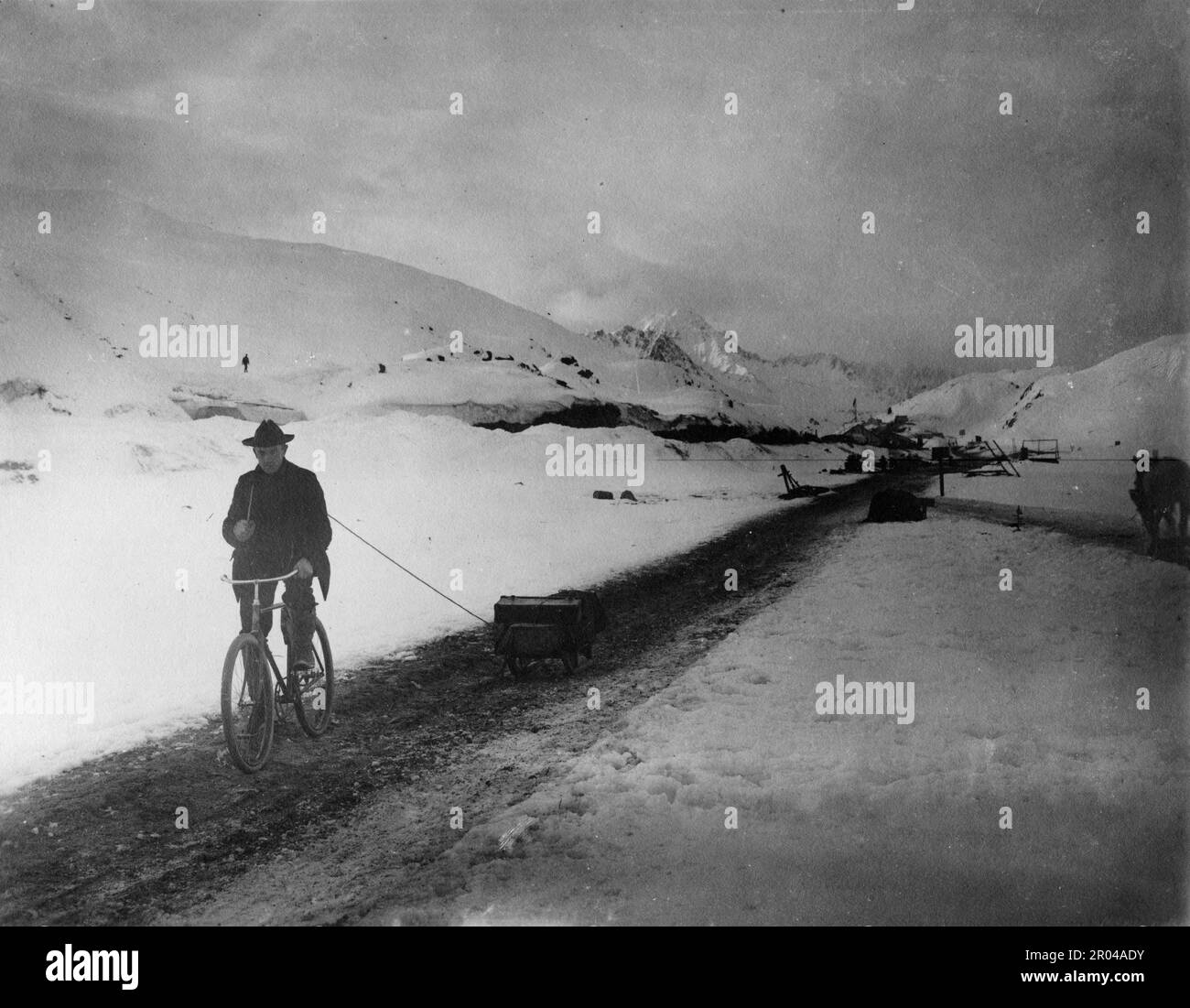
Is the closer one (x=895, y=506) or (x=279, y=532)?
(x=279, y=532)

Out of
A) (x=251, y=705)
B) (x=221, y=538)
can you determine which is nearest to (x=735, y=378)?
(x=221, y=538)

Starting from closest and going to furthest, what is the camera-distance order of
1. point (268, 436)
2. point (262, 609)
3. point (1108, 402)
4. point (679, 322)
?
point (262, 609) → point (268, 436) → point (1108, 402) → point (679, 322)

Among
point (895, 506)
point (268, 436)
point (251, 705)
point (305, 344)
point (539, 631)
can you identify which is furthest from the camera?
point (895, 506)

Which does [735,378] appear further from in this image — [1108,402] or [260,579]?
[260,579]

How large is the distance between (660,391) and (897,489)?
6.06ft

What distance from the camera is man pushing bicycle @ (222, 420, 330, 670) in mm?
4426

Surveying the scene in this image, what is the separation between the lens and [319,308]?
536cm

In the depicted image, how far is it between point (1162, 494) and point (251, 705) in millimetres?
5260

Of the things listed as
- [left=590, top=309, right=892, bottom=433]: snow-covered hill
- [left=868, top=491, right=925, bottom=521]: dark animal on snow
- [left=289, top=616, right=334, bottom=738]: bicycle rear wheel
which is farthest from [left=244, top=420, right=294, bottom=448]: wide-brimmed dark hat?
[left=868, top=491, right=925, bottom=521]: dark animal on snow

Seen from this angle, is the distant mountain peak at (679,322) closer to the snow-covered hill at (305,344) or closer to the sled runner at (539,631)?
the snow-covered hill at (305,344)

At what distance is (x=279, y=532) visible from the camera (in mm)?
4543
